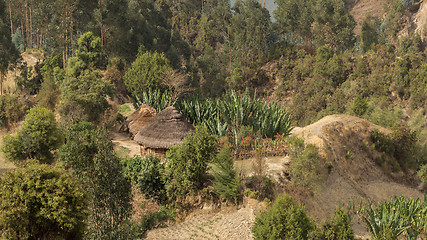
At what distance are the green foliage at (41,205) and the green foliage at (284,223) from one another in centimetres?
495

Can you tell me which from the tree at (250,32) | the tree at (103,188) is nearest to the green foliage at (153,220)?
the tree at (103,188)

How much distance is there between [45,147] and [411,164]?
21.1 m

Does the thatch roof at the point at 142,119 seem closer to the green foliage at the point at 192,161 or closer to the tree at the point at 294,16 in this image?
the green foliage at the point at 192,161

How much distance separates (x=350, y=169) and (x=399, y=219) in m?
5.45

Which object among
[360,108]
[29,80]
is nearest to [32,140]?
[29,80]

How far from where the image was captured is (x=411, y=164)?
20516 mm

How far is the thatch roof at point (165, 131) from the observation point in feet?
55.3

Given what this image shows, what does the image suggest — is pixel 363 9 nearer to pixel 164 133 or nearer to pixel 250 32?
pixel 250 32

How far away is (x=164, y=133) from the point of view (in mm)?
17203

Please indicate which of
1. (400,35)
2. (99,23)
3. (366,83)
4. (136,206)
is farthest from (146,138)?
A: (400,35)

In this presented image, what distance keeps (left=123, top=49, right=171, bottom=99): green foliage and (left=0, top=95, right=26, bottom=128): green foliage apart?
26.9 ft

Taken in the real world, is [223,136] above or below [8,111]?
above

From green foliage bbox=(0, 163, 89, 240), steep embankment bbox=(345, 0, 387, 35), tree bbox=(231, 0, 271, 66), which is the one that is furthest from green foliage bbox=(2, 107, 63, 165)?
steep embankment bbox=(345, 0, 387, 35)

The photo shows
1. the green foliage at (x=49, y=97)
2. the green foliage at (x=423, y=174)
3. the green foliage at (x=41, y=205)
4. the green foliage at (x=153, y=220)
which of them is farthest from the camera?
the green foliage at (x=49, y=97)
